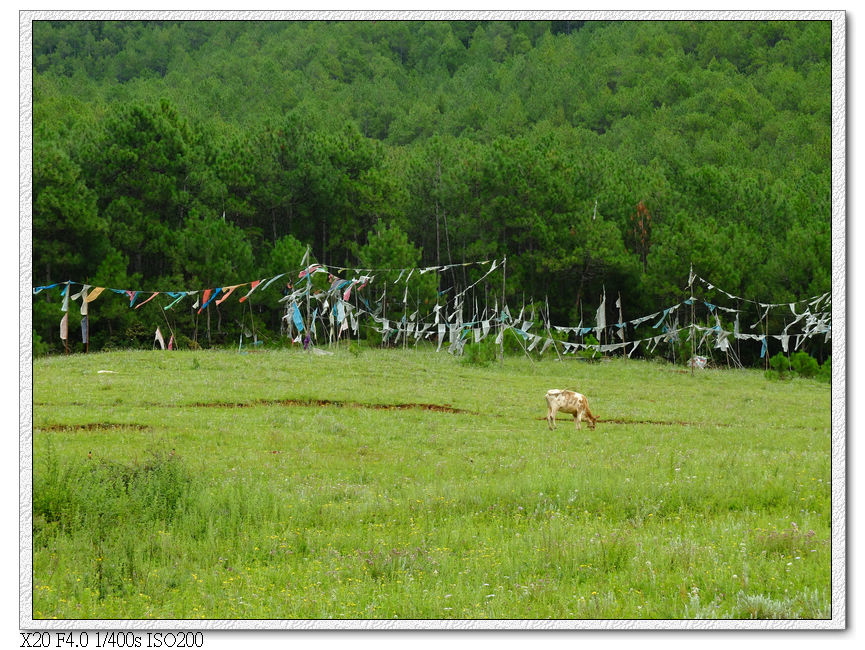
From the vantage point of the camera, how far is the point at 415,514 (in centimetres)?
915

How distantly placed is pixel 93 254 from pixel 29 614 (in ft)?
88.8

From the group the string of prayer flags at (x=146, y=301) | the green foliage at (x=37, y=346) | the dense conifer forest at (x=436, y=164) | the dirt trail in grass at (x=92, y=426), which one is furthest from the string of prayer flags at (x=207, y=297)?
the dirt trail in grass at (x=92, y=426)

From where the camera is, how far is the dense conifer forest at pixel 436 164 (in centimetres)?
3294

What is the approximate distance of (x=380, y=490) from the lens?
1039cm

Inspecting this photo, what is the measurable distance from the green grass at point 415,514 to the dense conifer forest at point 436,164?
601 inches

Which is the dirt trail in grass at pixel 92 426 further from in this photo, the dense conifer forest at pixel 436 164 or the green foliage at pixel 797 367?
the green foliage at pixel 797 367

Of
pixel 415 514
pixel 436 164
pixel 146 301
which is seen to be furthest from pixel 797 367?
pixel 436 164

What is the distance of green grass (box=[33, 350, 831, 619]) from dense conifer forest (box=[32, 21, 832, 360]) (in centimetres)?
1528

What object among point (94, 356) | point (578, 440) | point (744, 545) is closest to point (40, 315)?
point (94, 356)

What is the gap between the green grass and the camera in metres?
6.66

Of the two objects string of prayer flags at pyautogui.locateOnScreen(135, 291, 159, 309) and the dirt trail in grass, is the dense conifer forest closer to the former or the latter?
string of prayer flags at pyautogui.locateOnScreen(135, 291, 159, 309)

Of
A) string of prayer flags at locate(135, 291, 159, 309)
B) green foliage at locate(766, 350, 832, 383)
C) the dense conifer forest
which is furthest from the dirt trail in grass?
green foliage at locate(766, 350, 832, 383)

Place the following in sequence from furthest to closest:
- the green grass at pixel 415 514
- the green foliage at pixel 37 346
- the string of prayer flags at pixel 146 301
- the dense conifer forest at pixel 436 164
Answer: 1. the dense conifer forest at pixel 436 164
2. the string of prayer flags at pixel 146 301
3. the green foliage at pixel 37 346
4. the green grass at pixel 415 514

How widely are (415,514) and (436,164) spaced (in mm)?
40140
